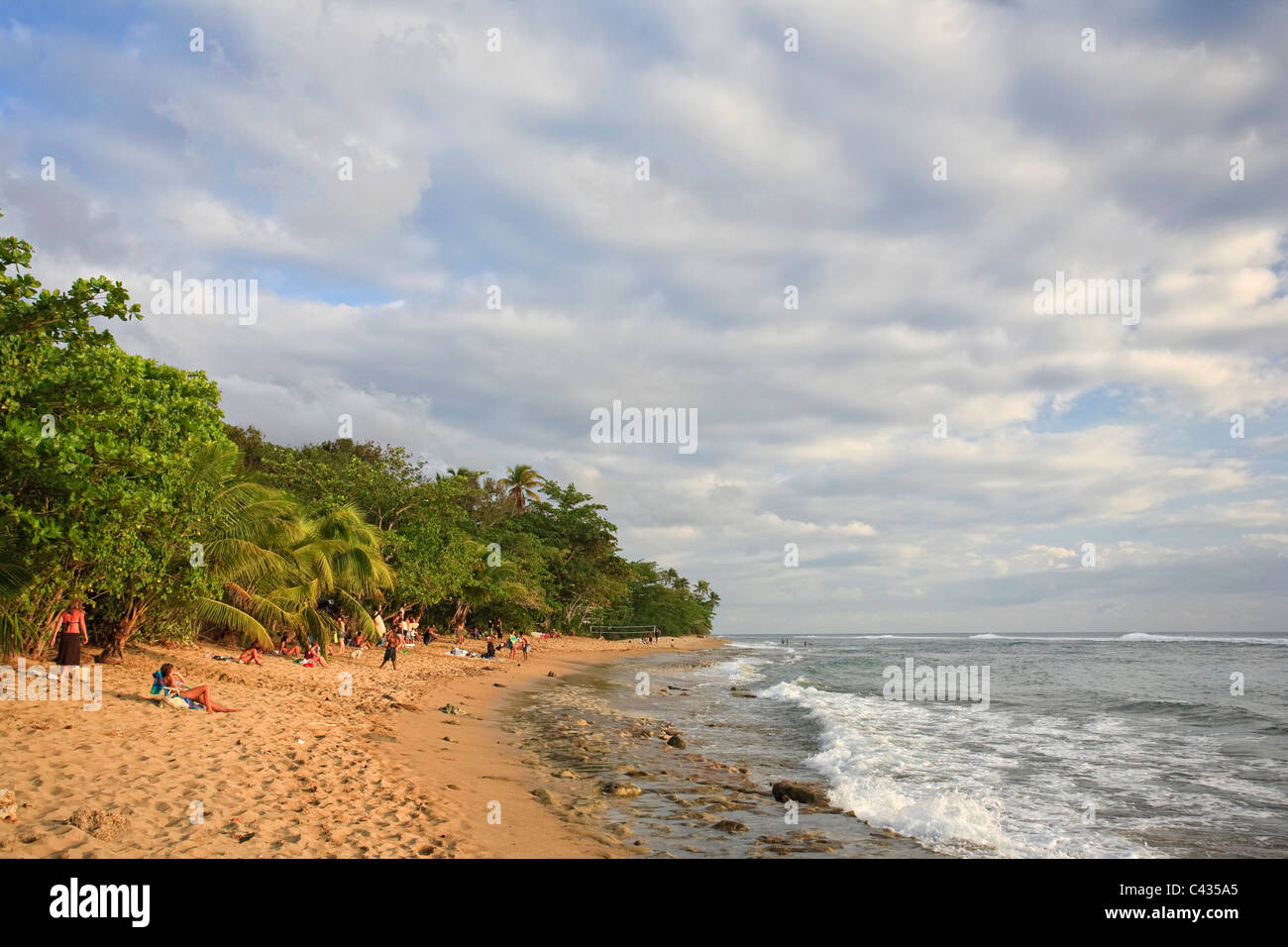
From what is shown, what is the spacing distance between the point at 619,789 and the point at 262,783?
5188 millimetres

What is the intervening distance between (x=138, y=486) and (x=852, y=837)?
37.9ft

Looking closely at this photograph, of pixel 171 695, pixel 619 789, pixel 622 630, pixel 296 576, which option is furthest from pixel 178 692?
pixel 622 630

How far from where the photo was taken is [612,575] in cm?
6222

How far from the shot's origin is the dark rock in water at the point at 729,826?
9180 millimetres

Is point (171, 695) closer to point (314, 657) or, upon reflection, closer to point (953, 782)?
point (314, 657)

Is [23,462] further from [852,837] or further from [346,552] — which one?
[346,552]

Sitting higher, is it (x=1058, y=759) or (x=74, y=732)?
(x=74, y=732)

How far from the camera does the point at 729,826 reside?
30.5ft

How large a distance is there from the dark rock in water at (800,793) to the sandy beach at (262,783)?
3.98 m

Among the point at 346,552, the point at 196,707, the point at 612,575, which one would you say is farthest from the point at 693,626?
the point at 196,707

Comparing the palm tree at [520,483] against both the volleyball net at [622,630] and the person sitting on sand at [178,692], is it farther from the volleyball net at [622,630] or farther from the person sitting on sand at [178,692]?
the person sitting on sand at [178,692]
